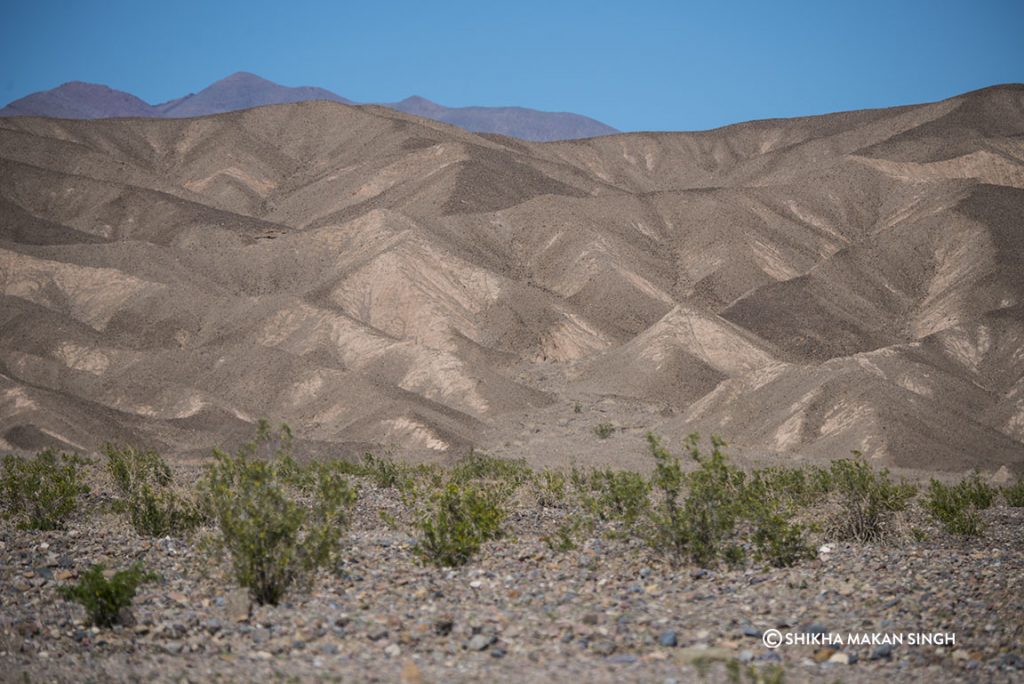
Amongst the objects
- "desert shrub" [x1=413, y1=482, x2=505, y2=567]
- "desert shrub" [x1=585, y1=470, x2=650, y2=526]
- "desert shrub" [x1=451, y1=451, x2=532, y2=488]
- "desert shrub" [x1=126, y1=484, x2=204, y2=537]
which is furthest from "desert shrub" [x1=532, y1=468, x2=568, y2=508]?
"desert shrub" [x1=126, y1=484, x2=204, y2=537]

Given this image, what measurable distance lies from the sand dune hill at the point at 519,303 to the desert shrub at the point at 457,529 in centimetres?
2631

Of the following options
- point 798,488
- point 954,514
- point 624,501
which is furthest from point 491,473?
point 954,514

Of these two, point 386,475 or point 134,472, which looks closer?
point 134,472

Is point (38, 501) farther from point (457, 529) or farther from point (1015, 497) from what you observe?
point (1015, 497)

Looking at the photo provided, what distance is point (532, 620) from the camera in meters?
12.8

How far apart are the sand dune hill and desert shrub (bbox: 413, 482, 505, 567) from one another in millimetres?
26311

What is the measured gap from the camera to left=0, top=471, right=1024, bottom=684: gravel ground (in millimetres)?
11266

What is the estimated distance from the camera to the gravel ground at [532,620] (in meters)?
11.3

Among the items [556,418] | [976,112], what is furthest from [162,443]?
[976,112]

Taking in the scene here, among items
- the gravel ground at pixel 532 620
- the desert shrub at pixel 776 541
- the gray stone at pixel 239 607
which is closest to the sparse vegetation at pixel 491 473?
the desert shrub at pixel 776 541

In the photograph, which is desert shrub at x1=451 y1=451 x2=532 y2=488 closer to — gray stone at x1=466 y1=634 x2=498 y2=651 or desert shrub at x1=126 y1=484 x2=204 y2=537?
desert shrub at x1=126 y1=484 x2=204 y2=537

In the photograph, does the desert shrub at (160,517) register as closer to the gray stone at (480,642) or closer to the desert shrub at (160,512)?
the desert shrub at (160,512)

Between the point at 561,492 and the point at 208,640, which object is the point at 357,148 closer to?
the point at 561,492

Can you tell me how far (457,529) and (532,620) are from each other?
12.6 ft
